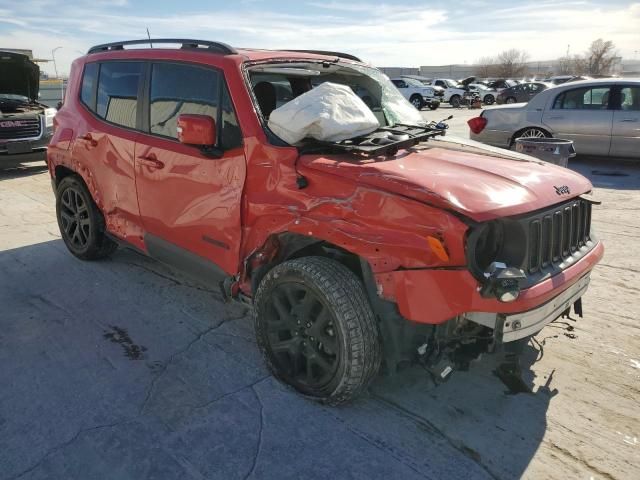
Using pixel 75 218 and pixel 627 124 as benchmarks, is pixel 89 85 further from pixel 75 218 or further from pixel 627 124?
pixel 627 124

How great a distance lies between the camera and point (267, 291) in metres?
2.95

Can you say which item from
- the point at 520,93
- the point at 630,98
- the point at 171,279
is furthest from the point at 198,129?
the point at 520,93

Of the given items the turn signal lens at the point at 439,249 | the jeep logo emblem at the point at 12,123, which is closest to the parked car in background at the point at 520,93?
the jeep logo emblem at the point at 12,123

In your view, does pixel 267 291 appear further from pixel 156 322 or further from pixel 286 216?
pixel 156 322

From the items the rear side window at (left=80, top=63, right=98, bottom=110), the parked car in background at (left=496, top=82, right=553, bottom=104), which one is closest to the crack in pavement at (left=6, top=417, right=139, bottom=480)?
the rear side window at (left=80, top=63, right=98, bottom=110)

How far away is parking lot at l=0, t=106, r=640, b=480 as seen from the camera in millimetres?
2461

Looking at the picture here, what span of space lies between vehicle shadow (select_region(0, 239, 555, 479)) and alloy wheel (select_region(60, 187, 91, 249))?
1.15 metres

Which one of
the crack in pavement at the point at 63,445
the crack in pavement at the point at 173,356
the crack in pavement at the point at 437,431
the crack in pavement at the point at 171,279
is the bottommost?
the crack in pavement at the point at 437,431

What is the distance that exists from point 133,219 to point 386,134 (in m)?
2.15

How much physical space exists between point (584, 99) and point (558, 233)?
806 centimetres

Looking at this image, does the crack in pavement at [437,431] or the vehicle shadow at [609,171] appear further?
the vehicle shadow at [609,171]

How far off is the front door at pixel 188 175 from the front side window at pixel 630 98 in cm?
865

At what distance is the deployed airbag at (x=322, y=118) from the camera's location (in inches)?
112

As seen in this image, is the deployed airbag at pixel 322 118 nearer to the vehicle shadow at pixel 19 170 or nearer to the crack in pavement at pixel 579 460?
the crack in pavement at pixel 579 460
